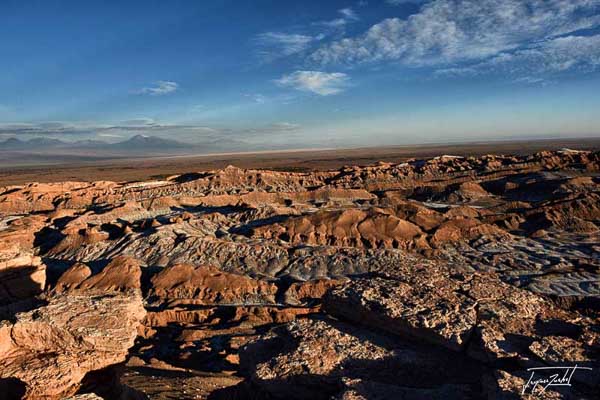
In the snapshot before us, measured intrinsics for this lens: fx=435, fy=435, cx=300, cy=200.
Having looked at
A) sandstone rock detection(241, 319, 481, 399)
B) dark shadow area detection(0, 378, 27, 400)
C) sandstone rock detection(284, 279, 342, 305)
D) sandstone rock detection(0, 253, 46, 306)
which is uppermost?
sandstone rock detection(241, 319, 481, 399)

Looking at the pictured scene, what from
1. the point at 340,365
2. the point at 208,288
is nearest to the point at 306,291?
the point at 208,288

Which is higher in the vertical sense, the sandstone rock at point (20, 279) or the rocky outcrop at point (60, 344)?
the rocky outcrop at point (60, 344)

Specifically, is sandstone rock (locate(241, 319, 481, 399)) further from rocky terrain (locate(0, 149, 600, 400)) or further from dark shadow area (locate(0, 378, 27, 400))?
dark shadow area (locate(0, 378, 27, 400))

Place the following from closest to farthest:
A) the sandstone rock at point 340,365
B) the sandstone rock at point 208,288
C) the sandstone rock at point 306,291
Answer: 1. the sandstone rock at point 340,365
2. the sandstone rock at point 306,291
3. the sandstone rock at point 208,288

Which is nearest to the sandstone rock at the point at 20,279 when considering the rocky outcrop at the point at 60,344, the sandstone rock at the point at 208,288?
the sandstone rock at the point at 208,288

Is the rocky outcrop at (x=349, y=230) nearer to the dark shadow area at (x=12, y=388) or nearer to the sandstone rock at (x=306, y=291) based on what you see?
the sandstone rock at (x=306, y=291)

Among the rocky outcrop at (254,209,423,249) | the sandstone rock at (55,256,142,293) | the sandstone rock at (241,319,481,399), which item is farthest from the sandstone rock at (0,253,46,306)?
the sandstone rock at (241,319,481,399)

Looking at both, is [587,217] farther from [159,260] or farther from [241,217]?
[159,260]

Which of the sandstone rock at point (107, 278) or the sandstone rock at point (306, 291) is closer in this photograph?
the sandstone rock at point (306, 291)

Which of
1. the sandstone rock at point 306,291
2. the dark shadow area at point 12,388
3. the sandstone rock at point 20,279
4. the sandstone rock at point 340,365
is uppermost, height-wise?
the sandstone rock at point 340,365

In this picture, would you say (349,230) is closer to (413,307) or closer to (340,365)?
(413,307)
